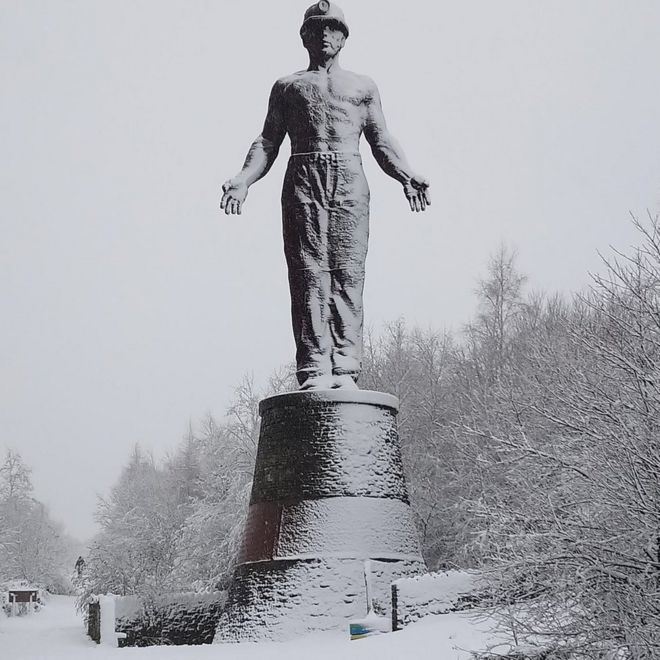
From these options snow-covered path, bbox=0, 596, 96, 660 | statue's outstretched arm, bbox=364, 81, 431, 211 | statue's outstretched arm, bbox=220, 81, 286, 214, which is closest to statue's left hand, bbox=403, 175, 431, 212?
statue's outstretched arm, bbox=364, 81, 431, 211

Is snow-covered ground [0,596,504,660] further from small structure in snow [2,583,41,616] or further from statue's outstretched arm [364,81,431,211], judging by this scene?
small structure in snow [2,583,41,616]

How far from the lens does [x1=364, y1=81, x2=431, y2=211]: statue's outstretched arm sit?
33.3ft

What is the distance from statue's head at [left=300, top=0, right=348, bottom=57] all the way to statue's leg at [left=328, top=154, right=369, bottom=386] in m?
1.12

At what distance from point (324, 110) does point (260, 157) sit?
2.99ft

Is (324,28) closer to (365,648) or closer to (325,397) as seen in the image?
(325,397)

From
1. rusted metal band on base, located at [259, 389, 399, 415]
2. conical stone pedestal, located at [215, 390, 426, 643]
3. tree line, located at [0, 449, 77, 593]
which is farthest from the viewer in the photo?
tree line, located at [0, 449, 77, 593]

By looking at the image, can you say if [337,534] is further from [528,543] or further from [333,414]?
[528,543]

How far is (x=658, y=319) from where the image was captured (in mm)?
6602

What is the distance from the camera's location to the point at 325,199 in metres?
9.72


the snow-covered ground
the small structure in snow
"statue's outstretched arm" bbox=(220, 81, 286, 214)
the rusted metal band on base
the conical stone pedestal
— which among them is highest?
"statue's outstretched arm" bbox=(220, 81, 286, 214)

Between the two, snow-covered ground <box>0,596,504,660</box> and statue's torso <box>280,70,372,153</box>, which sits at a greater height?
statue's torso <box>280,70,372,153</box>

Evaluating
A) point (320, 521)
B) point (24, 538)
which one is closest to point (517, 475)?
point (320, 521)

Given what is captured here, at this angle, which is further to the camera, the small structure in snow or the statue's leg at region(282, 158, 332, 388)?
the small structure in snow

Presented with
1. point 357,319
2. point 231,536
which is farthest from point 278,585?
point 231,536
